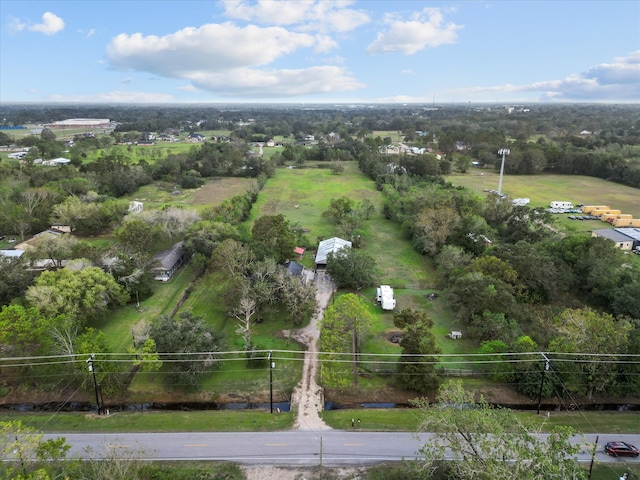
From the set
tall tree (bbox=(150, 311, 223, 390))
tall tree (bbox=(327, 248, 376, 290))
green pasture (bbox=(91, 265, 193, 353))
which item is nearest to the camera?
tall tree (bbox=(150, 311, 223, 390))

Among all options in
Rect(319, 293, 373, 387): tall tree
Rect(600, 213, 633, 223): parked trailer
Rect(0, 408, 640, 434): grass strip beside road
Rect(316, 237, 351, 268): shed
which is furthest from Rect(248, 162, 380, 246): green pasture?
Rect(600, 213, 633, 223): parked trailer

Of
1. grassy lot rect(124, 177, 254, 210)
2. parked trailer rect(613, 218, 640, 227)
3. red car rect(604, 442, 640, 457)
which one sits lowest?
red car rect(604, 442, 640, 457)

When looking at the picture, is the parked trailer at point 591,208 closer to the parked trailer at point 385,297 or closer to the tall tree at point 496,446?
the parked trailer at point 385,297

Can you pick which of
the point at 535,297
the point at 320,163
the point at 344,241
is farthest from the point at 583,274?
the point at 320,163

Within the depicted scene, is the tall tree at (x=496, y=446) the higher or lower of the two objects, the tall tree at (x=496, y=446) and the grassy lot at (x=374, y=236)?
the higher

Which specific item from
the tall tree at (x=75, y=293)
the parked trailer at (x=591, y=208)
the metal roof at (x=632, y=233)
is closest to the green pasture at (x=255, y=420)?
the tall tree at (x=75, y=293)

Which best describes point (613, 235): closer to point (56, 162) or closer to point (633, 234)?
point (633, 234)

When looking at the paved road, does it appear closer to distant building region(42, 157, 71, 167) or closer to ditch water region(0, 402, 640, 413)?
ditch water region(0, 402, 640, 413)
